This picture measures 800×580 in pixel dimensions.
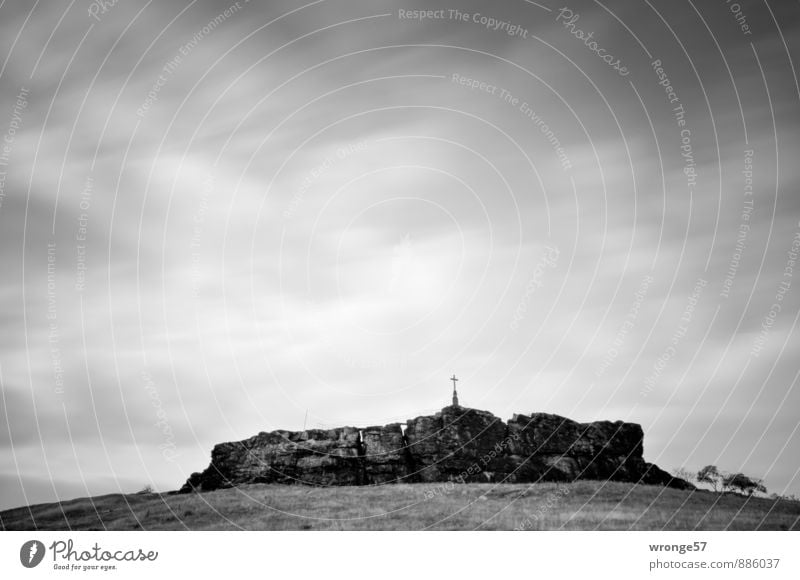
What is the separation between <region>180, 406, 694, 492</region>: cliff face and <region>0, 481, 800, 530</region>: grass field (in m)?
4.35

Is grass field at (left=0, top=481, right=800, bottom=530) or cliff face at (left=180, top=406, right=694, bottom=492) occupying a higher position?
cliff face at (left=180, top=406, right=694, bottom=492)

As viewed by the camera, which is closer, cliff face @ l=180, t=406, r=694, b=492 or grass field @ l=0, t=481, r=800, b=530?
grass field @ l=0, t=481, r=800, b=530

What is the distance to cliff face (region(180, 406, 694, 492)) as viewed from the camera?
2156 inches

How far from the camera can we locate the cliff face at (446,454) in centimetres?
5475

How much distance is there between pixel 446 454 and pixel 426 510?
52.5 ft

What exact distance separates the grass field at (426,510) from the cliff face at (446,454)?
4347mm

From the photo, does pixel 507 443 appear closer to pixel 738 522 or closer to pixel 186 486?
pixel 738 522

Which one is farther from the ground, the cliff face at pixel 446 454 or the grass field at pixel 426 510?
the cliff face at pixel 446 454

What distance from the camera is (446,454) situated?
2203 inches

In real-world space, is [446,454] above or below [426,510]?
above

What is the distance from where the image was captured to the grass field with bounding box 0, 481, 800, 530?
36156 mm

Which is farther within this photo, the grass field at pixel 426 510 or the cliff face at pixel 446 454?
the cliff face at pixel 446 454

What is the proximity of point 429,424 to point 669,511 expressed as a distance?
23.5 meters

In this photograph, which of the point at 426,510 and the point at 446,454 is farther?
the point at 446,454
